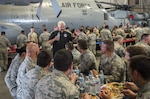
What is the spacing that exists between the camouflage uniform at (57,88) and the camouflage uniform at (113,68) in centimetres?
149

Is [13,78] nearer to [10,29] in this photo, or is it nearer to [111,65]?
[111,65]

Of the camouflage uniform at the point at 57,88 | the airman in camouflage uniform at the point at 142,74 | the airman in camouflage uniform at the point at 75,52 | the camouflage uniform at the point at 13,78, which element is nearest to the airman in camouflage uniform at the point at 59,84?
the camouflage uniform at the point at 57,88

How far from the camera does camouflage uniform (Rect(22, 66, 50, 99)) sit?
2.81 meters

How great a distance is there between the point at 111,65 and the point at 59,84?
1826mm

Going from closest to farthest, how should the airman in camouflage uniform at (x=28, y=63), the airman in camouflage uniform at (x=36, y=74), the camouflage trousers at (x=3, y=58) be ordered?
the airman in camouflage uniform at (x=36, y=74)
the airman in camouflage uniform at (x=28, y=63)
the camouflage trousers at (x=3, y=58)

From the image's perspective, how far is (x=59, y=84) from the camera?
2.23 metres

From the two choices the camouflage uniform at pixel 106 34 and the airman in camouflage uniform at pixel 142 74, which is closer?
the airman in camouflage uniform at pixel 142 74

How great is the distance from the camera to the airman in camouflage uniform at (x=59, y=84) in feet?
7.28

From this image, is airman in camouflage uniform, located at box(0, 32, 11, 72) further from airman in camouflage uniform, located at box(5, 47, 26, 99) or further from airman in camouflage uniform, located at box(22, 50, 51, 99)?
airman in camouflage uniform, located at box(22, 50, 51, 99)

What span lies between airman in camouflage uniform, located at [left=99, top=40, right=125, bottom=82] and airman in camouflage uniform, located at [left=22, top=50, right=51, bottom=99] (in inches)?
47.1

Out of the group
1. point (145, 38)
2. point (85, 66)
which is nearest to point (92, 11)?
point (145, 38)

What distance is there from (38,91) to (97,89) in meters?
0.94

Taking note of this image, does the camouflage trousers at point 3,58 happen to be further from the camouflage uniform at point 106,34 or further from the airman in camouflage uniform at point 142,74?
the airman in camouflage uniform at point 142,74

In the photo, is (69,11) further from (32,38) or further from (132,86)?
(132,86)
